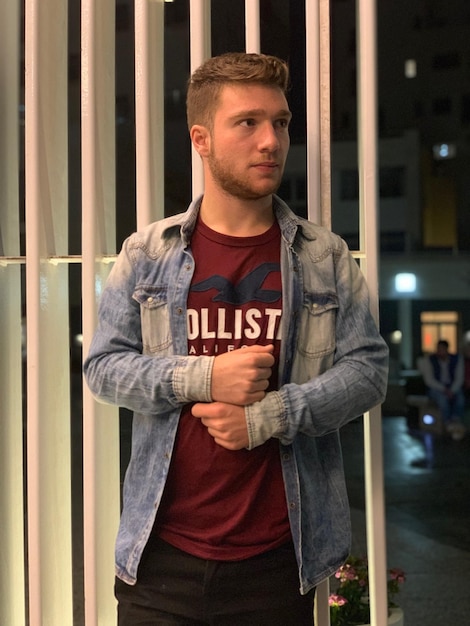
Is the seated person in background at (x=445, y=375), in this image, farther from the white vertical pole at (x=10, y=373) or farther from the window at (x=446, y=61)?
the window at (x=446, y=61)

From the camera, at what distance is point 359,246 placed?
229 centimetres

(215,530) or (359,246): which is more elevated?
(359,246)

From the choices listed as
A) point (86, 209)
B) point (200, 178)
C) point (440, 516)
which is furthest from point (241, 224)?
point (440, 516)

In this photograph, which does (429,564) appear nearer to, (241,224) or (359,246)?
(359,246)

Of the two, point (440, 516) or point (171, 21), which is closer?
point (171, 21)

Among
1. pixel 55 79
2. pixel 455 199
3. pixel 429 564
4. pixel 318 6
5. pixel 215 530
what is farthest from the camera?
pixel 455 199

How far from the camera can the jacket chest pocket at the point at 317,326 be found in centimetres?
187

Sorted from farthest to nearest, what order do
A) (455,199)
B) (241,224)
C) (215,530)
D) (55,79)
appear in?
(455,199) → (55,79) → (241,224) → (215,530)

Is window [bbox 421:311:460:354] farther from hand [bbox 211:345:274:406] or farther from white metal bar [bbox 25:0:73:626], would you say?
hand [bbox 211:345:274:406]

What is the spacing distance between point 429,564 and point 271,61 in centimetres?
419

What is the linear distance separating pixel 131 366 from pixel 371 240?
2.41ft

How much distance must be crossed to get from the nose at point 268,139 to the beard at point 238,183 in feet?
0.20

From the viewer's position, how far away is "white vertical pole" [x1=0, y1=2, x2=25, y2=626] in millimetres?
2500

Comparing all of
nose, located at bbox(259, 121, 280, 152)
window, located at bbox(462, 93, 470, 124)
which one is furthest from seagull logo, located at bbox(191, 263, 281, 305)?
window, located at bbox(462, 93, 470, 124)
